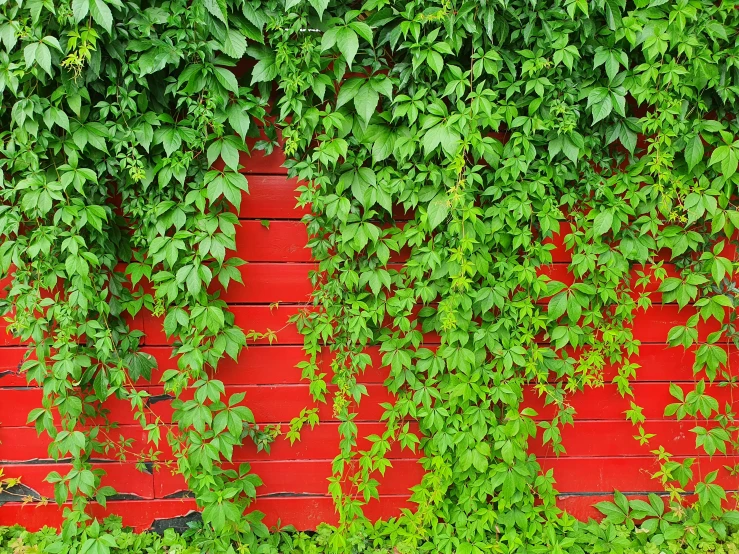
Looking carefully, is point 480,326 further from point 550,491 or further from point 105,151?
point 105,151

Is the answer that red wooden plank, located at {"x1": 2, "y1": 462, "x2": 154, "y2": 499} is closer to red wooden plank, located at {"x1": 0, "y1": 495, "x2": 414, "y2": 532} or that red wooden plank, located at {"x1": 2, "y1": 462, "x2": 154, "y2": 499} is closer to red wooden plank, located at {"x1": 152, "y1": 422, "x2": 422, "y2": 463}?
red wooden plank, located at {"x1": 0, "y1": 495, "x2": 414, "y2": 532}

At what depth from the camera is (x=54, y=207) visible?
6.91 feet

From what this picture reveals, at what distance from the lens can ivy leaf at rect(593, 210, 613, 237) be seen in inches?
87.9

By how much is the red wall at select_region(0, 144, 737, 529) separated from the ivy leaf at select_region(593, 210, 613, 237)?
0.20 metres

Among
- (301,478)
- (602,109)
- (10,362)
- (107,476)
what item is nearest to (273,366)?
(301,478)

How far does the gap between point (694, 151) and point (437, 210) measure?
1.09 metres

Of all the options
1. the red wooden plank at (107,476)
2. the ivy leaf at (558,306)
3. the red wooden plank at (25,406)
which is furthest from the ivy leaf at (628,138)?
the red wooden plank at (107,476)

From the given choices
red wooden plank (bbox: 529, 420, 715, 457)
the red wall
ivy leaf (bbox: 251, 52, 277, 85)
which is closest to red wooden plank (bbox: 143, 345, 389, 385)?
the red wall

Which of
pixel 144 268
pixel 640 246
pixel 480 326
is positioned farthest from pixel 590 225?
pixel 144 268

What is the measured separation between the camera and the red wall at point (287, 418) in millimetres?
2344

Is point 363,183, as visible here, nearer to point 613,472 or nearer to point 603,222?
point 603,222

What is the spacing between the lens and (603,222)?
2.24 m

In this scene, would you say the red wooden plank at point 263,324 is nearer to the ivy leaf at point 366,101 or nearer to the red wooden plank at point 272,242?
the red wooden plank at point 272,242

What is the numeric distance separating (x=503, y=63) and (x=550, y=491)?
6.11ft
